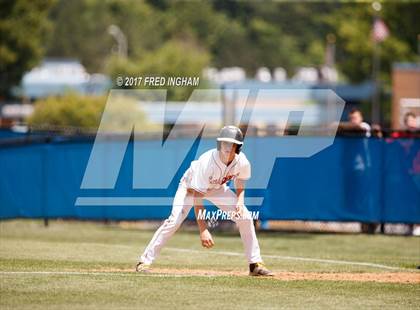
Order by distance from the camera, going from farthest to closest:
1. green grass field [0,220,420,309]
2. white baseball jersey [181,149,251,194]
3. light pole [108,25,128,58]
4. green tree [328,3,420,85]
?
light pole [108,25,128,58]
green tree [328,3,420,85]
white baseball jersey [181,149,251,194]
green grass field [0,220,420,309]

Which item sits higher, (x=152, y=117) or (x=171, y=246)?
(x=171, y=246)

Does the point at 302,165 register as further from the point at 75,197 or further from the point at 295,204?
the point at 75,197

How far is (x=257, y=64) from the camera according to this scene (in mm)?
161250

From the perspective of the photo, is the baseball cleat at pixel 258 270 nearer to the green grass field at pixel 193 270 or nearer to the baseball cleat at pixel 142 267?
the green grass field at pixel 193 270

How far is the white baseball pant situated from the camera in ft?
44.0

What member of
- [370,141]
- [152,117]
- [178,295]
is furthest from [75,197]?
[152,117]

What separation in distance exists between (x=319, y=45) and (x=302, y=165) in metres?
152

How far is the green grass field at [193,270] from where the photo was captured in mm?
Result: 11344

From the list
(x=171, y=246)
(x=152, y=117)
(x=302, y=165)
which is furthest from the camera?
(x=152, y=117)

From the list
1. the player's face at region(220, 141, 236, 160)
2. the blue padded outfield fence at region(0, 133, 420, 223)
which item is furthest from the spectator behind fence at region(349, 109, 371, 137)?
the player's face at region(220, 141, 236, 160)

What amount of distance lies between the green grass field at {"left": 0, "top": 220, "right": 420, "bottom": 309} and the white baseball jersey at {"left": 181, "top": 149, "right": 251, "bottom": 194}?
119cm

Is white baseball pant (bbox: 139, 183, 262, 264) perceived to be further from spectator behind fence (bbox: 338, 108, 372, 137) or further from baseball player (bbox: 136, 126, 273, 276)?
spectator behind fence (bbox: 338, 108, 372, 137)

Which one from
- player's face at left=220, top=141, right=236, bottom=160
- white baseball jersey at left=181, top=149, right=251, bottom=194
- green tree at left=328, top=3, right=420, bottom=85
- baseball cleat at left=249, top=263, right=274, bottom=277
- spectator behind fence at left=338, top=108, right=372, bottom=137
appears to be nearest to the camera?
player's face at left=220, top=141, right=236, bottom=160

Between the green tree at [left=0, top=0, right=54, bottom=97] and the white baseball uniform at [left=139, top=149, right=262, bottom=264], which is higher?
the white baseball uniform at [left=139, top=149, right=262, bottom=264]
